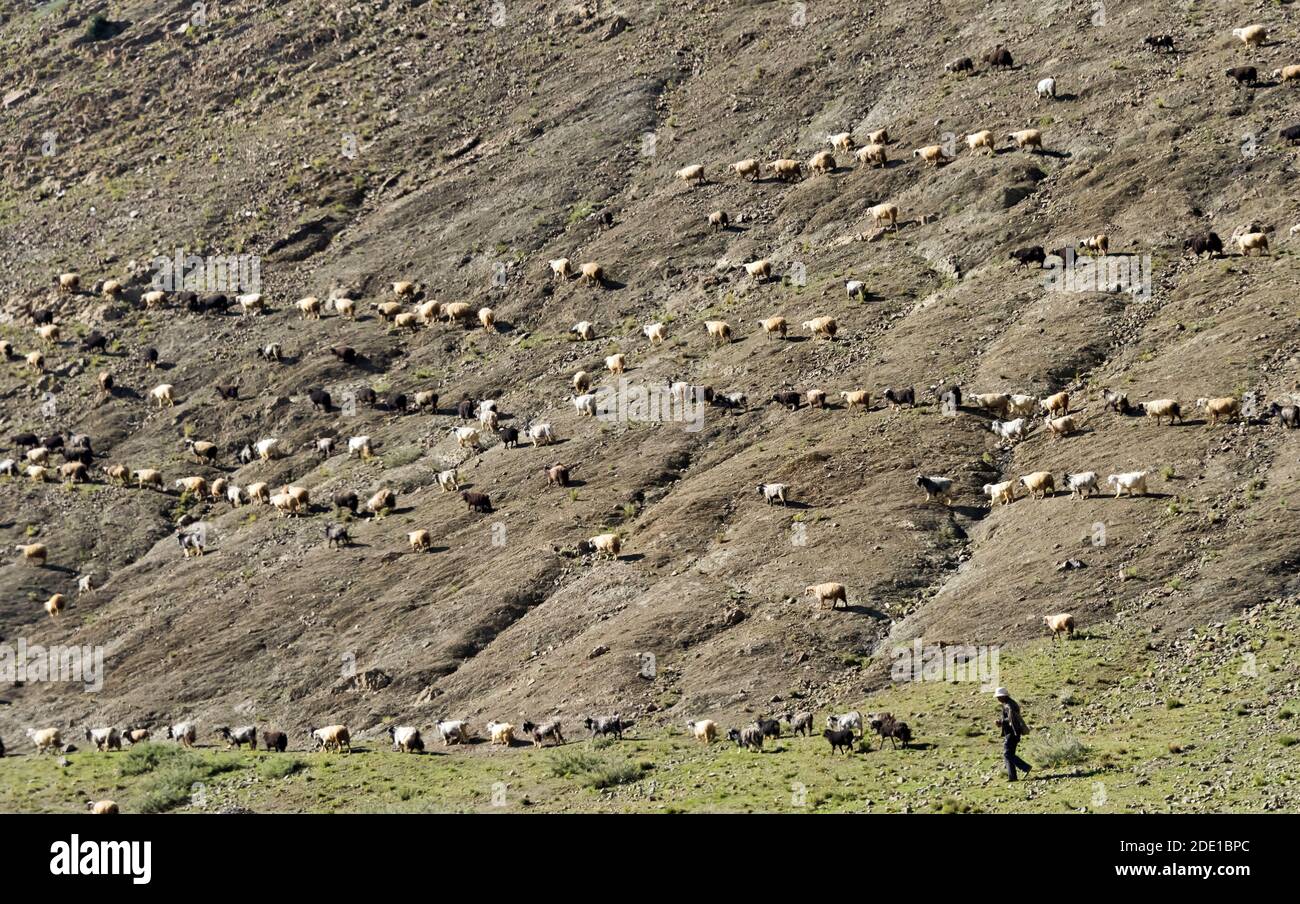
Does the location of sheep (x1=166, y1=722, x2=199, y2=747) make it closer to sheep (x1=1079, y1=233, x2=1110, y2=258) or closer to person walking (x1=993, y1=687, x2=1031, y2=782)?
person walking (x1=993, y1=687, x2=1031, y2=782)

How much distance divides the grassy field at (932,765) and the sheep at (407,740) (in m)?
0.67

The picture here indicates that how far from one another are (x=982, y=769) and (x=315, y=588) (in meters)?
29.4

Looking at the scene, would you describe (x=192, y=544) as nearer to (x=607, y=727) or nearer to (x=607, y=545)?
(x=607, y=545)

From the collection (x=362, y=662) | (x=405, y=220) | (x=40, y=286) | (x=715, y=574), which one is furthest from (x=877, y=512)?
(x=40, y=286)

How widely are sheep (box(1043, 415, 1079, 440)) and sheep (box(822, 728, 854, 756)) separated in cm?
1818

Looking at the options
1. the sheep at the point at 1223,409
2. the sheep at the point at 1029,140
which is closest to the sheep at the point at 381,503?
the sheep at the point at 1223,409

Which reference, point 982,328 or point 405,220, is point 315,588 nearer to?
point 982,328

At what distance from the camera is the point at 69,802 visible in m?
40.0

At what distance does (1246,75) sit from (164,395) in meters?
49.9

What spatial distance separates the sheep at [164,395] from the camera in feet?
225

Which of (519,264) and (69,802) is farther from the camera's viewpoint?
(519,264)

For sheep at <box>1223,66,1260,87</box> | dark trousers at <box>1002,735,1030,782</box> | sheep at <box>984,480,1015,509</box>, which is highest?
sheep at <box>1223,66,1260,87</box>

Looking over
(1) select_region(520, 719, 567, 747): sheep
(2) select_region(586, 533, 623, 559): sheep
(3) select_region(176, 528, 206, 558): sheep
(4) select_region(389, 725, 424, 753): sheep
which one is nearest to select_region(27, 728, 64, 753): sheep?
(3) select_region(176, 528, 206, 558): sheep

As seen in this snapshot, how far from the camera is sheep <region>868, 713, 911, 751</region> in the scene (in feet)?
108
